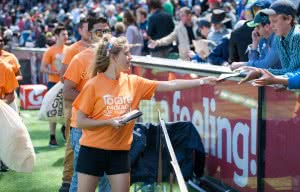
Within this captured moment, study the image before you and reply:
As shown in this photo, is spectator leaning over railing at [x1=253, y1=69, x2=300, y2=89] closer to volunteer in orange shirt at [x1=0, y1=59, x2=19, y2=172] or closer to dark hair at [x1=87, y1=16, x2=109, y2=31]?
dark hair at [x1=87, y1=16, x2=109, y2=31]

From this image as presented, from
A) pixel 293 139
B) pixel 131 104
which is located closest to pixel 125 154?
pixel 131 104

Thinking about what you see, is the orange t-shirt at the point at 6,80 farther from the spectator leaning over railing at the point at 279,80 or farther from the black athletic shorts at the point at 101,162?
the spectator leaning over railing at the point at 279,80

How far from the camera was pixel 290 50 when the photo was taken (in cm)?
549

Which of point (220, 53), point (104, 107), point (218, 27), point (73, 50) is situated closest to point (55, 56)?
point (218, 27)

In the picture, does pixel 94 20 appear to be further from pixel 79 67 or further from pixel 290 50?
pixel 290 50

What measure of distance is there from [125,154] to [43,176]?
11.9 feet

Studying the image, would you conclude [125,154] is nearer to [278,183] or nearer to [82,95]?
[82,95]

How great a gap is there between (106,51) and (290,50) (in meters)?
1.47

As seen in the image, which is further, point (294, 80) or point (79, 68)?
point (79, 68)

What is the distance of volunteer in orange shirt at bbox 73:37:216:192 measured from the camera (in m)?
5.17

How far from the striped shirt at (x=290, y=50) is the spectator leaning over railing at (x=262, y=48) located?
1.51 ft

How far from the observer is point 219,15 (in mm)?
10648

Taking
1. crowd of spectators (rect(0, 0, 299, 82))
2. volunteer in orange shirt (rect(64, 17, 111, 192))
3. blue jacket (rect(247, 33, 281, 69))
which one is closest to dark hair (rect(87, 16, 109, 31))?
volunteer in orange shirt (rect(64, 17, 111, 192))

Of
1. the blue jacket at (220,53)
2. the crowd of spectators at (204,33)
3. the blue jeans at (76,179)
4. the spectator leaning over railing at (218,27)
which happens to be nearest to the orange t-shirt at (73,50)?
the crowd of spectators at (204,33)
